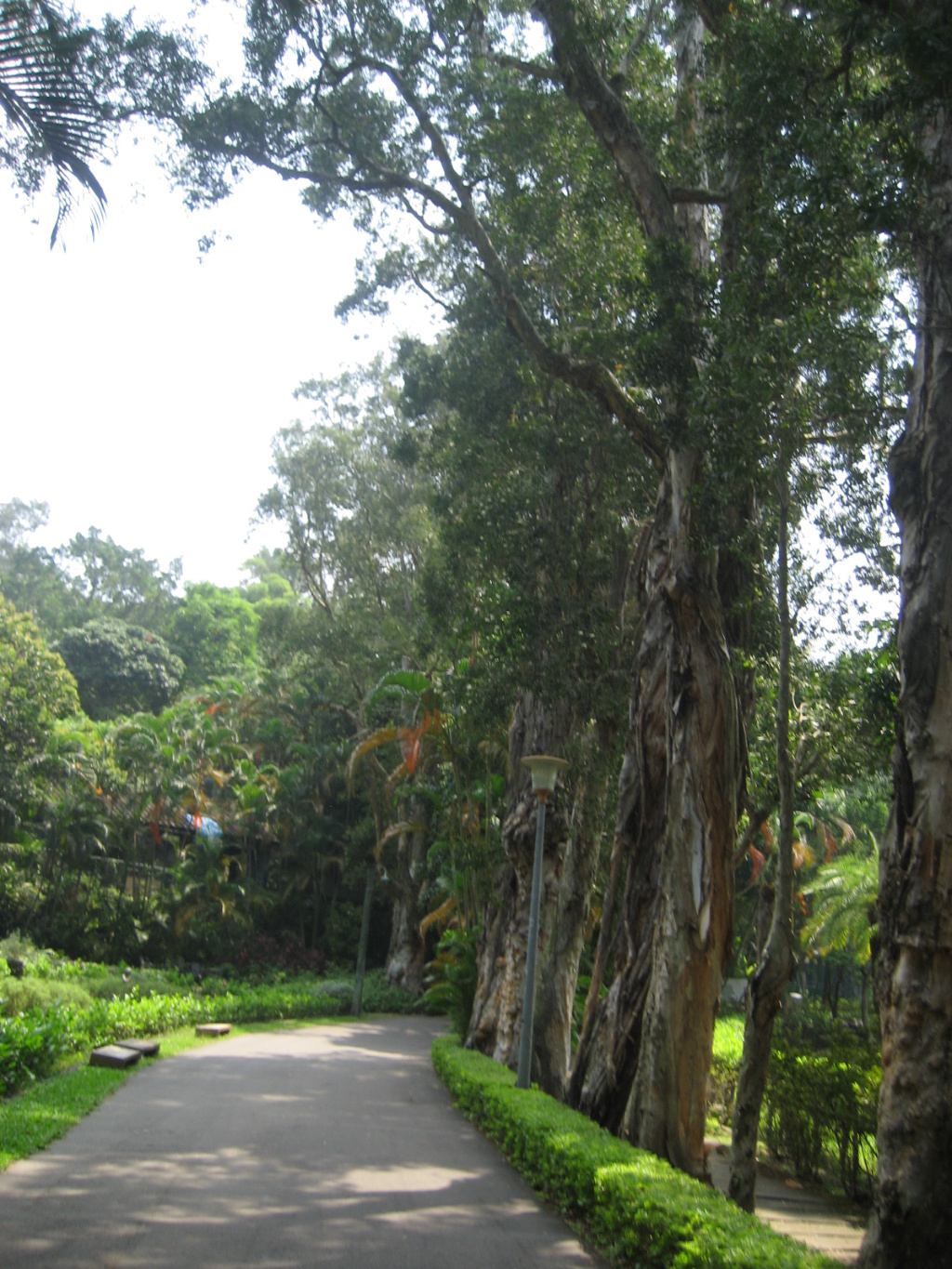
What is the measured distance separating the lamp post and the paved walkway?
208 centimetres

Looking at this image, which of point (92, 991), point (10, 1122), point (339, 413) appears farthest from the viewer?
point (339, 413)

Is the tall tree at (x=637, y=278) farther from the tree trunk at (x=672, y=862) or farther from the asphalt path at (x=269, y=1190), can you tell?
the asphalt path at (x=269, y=1190)

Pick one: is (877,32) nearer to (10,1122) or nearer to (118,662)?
(10,1122)

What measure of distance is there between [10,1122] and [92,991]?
37.6ft

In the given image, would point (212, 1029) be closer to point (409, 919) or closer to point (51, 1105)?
point (51, 1105)

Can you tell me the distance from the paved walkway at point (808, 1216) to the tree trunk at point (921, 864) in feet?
8.66

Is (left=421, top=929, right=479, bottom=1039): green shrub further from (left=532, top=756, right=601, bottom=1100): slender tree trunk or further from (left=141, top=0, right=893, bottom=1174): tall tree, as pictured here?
(left=141, top=0, right=893, bottom=1174): tall tree

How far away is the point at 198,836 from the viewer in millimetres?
29719

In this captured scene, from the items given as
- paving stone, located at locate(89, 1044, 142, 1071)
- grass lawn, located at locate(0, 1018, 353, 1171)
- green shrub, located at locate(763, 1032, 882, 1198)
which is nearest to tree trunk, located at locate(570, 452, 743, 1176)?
green shrub, located at locate(763, 1032, 882, 1198)

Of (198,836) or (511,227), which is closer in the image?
(511,227)

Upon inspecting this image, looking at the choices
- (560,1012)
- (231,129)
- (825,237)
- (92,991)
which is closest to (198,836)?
(92,991)

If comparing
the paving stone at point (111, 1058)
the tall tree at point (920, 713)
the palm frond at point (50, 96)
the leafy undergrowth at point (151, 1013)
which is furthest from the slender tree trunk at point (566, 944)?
the palm frond at point (50, 96)

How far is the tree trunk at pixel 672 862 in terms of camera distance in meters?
9.22

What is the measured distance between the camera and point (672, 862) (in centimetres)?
963
